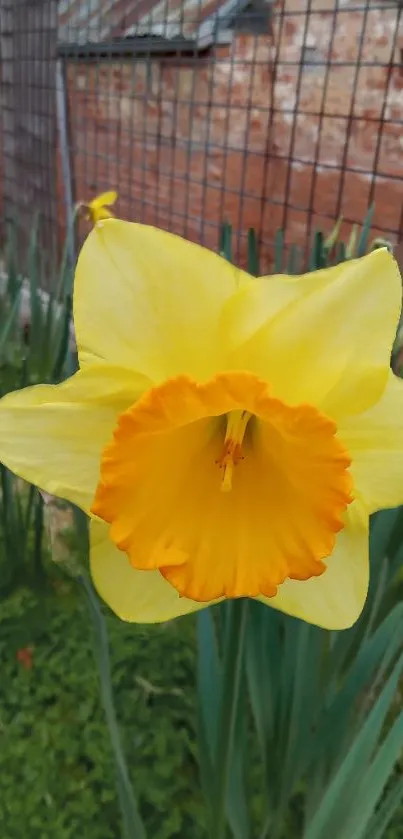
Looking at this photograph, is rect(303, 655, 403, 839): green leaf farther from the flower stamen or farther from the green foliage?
the flower stamen

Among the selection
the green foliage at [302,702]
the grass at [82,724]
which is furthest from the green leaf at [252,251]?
the grass at [82,724]

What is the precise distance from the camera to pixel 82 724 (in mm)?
1151

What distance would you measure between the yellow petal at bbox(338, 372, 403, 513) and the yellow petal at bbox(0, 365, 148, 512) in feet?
0.46

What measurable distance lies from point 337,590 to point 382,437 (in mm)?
116

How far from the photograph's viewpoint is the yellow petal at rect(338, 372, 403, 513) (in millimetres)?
490

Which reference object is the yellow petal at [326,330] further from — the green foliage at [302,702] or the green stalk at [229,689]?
the green foliage at [302,702]

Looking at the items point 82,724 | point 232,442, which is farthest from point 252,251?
point 82,724

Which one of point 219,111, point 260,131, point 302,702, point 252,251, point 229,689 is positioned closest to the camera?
point 229,689

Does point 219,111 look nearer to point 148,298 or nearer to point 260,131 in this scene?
point 260,131

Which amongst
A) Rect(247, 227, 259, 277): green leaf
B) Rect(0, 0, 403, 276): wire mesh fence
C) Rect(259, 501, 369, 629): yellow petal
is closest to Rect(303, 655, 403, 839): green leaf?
Rect(259, 501, 369, 629): yellow petal

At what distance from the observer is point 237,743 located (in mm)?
818

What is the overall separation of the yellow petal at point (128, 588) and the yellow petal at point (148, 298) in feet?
0.42

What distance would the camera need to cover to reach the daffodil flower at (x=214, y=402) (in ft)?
1.54

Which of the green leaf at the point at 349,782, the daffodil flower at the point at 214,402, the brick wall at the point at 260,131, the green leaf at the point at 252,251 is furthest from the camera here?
the brick wall at the point at 260,131
